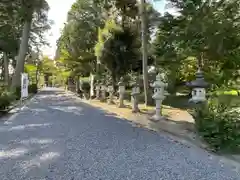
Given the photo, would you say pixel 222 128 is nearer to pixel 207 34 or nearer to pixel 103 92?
pixel 207 34

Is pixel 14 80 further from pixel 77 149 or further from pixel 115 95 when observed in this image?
pixel 77 149

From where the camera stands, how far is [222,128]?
Result: 598 cm

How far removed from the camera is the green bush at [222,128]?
5.91 metres

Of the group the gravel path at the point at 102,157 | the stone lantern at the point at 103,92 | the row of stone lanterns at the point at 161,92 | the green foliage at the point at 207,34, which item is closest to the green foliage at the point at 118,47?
the row of stone lanterns at the point at 161,92

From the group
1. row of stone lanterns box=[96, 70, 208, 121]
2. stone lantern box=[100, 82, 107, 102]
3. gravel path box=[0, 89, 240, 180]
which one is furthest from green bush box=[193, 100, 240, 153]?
stone lantern box=[100, 82, 107, 102]

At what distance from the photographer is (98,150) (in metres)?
6.08

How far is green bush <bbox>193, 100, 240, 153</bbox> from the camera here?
5.91 metres

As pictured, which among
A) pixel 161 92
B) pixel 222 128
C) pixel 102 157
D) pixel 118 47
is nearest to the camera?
pixel 102 157

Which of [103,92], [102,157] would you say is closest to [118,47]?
[103,92]

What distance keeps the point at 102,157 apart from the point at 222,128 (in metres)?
2.24

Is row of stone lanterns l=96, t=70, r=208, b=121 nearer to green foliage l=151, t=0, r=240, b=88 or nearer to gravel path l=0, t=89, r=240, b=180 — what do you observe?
gravel path l=0, t=89, r=240, b=180

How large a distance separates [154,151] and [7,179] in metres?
2.74

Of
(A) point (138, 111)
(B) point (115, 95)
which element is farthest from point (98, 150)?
(B) point (115, 95)

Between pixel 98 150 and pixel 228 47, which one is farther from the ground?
pixel 228 47
